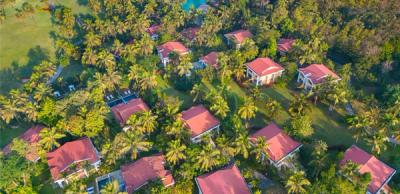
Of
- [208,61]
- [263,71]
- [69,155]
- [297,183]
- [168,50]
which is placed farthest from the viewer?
[168,50]

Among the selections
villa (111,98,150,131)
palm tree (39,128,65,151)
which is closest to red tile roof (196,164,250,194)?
villa (111,98,150,131)

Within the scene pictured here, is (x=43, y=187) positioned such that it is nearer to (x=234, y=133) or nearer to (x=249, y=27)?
(x=234, y=133)

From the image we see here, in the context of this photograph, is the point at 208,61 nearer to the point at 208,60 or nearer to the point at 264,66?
the point at 208,60

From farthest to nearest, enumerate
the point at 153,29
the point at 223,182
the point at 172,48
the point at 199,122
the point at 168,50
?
the point at 153,29 → the point at 172,48 → the point at 168,50 → the point at 199,122 → the point at 223,182

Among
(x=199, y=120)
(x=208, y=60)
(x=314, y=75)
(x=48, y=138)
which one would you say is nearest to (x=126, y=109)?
(x=199, y=120)

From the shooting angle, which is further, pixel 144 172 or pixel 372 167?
pixel 144 172

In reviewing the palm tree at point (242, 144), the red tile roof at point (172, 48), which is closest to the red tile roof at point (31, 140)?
the palm tree at point (242, 144)

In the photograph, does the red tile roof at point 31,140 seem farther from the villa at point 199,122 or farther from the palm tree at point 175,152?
the villa at point 199,122
